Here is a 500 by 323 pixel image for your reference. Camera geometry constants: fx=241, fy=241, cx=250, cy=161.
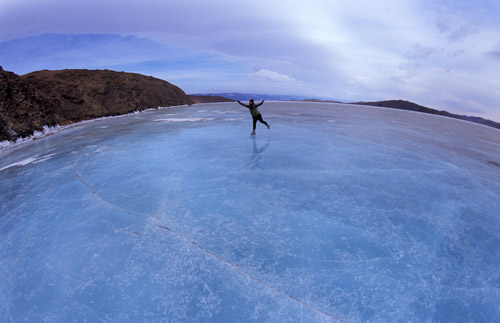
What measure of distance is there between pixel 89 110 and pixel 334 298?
25.7 m

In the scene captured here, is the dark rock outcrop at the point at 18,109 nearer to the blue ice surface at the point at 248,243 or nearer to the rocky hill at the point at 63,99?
the rocky hill at the point at 63,99

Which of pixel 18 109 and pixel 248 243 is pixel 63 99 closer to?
pixel 18 109

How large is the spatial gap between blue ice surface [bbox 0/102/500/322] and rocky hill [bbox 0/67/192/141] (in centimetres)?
723

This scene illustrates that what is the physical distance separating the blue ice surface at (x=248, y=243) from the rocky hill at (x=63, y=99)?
7.23 m

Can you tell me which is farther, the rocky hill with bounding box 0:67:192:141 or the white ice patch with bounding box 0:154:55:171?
the rocky hill with bounding box 0:67:192:141

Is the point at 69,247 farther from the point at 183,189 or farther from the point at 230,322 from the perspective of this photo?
the point at 230,322

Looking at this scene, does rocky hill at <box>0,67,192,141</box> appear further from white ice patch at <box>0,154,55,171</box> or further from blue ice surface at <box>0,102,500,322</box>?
blue ice surface at <box>0,102,500,322</box>

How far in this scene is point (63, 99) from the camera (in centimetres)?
2045

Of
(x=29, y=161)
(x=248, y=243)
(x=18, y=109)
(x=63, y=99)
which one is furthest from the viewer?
(x=63, y=99)

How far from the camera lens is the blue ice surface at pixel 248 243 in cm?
237

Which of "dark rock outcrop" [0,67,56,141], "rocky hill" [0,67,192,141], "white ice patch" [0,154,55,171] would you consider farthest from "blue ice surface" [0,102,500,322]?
"rocky hill" [0,67,192,141]

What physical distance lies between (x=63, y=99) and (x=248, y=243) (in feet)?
79.4

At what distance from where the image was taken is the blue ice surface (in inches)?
93.4

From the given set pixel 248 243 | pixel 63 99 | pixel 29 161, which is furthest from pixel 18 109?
pixel 248 243
